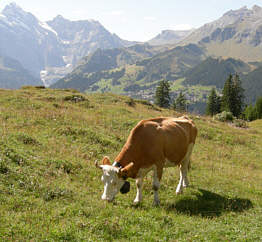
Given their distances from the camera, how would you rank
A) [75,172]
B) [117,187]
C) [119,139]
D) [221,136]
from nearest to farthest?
1. [117,187]
2. [75,172]
3. [119,139]
4. [221,136]

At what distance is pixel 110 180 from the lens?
9141 millimetres

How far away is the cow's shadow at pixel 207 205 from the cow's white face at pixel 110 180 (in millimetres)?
2369

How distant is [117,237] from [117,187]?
6.94 feet

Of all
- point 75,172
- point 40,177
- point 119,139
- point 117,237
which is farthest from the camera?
point 119,139

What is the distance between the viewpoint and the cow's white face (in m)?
9.13

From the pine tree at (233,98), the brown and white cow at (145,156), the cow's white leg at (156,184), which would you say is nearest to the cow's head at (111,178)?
the brown and white cow at (145,156)

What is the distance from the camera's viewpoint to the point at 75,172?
12586 millimetres

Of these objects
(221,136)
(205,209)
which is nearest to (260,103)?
(221,136)

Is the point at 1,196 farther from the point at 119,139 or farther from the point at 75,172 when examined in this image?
the point at 119,139

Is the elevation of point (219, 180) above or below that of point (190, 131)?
below

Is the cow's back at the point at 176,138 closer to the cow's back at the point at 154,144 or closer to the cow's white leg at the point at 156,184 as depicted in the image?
the cow's back at the point at 154,144

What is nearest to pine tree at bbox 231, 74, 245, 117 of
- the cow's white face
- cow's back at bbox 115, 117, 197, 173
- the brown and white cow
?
cow's back at bbox 115, 117, 197, 173

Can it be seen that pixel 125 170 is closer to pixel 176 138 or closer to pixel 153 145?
pixel 153 145

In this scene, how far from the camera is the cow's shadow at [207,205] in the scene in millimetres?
10359
